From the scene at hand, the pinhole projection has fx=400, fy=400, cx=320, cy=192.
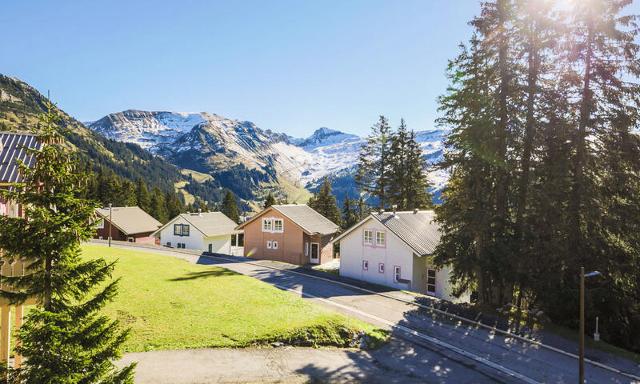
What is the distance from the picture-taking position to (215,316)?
19.9m

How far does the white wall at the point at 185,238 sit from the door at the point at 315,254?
1844 cm

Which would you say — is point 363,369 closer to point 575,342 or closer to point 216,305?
point 216,305

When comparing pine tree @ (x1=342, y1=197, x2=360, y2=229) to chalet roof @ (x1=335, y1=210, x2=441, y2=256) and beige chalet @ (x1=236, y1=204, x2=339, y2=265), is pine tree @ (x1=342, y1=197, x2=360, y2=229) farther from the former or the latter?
chalet roof @ (x1=335, y1=210, x2=441, y2=256)

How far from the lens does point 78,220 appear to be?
9016 millimetres

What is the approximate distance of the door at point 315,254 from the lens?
4841 cm

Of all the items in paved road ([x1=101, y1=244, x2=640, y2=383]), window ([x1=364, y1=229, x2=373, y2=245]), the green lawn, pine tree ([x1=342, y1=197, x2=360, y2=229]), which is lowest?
paved road ([x1=101, y1=244, x2=640, y2=383])

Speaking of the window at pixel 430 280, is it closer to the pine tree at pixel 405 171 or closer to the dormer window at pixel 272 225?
the pine tree at pixel 405 171

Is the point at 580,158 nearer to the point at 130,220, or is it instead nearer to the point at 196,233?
the point at 196,233

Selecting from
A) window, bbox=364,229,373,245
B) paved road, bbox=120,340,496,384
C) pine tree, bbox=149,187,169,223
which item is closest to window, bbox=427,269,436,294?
window, bbox=364,229,373,245

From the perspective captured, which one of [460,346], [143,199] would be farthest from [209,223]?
[460,346]

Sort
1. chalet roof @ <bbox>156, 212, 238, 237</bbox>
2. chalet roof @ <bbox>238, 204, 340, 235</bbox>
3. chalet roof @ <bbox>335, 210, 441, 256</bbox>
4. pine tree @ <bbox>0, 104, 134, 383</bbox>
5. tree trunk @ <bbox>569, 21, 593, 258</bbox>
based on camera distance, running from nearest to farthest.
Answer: pine tree @ <bbox>0, 104, 134, 383</bbox>
tree trunk @ <bbox>569, 21, 593, 258</bbox>
chalet roof @ <bbox>335, 210, 441, 256</bbox>
chalet roof @ <bbox>238, 204, 340, 235</bbox>
chalet roof @ <bbox>156, 212, 238, 237</bbox>

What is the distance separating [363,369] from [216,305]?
30.6ft

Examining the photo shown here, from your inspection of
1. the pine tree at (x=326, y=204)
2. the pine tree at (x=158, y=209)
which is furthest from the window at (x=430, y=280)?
the pine tree at (x=158, y=209)

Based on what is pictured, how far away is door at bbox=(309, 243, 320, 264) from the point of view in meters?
48.4
